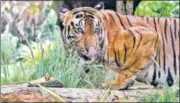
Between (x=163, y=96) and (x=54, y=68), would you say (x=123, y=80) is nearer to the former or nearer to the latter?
(x=163, y=96)

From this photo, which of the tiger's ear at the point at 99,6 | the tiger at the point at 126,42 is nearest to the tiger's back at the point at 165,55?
the tiger at the point at 126,42

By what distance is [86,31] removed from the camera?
9.84ft

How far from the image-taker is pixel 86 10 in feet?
9.99

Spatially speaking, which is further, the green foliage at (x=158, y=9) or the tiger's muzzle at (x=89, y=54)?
the green foliage at (x=158, y=9)

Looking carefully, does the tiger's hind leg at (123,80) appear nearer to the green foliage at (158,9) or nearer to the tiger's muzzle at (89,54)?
the tiger's muzzle at (89,54)

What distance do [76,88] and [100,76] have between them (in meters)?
0.17

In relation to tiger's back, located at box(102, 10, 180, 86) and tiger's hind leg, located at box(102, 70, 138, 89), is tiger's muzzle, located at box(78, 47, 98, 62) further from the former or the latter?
tiger's back, located at box(102, 10, 180, 86)

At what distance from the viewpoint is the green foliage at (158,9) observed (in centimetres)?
315

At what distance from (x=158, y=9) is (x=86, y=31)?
524 millimetres

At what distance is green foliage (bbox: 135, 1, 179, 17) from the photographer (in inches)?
124

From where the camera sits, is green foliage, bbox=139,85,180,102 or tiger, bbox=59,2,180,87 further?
green foliage, bbox=139,85,180,102

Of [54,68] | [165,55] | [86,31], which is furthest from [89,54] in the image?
[165,55]

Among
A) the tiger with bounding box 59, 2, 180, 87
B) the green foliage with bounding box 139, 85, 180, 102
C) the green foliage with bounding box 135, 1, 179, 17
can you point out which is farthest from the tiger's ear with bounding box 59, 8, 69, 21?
the green foliage with bounding box 139, 85, 180, 102

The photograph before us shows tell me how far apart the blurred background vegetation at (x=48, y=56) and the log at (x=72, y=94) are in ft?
0.14
